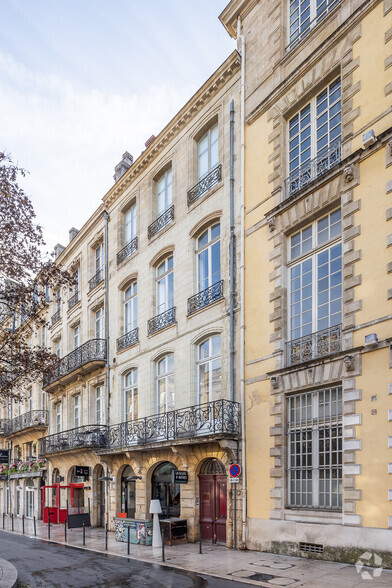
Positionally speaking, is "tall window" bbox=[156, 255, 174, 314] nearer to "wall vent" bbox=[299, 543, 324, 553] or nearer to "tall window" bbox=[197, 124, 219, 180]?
"tall window" bbox=[197, 124, 219, 180]

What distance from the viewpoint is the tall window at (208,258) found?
60.7ft

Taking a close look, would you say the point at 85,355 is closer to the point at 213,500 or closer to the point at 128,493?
the point at 128,493

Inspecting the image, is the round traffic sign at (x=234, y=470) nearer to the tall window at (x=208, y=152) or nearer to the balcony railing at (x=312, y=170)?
the balcony railing at (x=312, y=170)

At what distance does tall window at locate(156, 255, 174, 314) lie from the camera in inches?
833

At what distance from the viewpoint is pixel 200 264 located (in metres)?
19.5

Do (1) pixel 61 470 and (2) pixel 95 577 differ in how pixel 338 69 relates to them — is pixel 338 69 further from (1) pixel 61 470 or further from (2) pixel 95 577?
(1) pixel 61 470

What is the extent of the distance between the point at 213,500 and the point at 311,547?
4730 millimetres

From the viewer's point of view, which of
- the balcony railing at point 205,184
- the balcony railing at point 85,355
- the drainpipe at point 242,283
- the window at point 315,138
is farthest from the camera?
the balcony railing at point 85,355

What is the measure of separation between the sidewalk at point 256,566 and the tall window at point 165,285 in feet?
27.5

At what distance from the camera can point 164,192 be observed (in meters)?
22.5

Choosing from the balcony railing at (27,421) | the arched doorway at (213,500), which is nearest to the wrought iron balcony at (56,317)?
the balcony railing at (27,421)

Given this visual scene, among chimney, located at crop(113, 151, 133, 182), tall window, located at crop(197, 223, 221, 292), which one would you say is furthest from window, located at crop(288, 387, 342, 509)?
chimney, located at crop(113, 151, 133, 182)

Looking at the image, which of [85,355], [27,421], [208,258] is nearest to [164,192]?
[208,258]

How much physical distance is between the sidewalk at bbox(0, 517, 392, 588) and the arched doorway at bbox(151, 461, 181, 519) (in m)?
2.11
